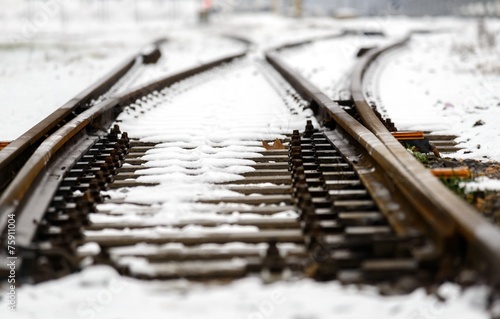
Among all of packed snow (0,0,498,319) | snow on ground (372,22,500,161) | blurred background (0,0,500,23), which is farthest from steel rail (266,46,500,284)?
blurred background (0,0,500,23)

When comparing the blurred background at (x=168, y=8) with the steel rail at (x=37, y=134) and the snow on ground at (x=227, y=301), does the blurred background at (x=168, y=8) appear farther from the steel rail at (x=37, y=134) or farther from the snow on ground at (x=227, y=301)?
Answer: the snow on ground at (x=227, y=301)

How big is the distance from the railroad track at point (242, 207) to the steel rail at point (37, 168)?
0.01 m

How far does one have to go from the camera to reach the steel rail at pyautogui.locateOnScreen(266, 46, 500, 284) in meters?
2.83

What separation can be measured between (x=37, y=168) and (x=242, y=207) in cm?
163

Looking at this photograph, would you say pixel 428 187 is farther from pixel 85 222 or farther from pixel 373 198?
pixel 85 222

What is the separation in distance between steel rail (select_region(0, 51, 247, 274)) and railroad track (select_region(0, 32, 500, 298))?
0.04 feet

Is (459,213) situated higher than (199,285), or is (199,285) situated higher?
(459,213)

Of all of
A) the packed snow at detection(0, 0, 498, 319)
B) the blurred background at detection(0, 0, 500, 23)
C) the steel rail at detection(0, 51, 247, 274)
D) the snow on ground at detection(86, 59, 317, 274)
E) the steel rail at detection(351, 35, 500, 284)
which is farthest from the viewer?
the blurred background at detection(0, 0, 500, 23)

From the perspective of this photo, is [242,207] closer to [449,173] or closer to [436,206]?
[436,206]

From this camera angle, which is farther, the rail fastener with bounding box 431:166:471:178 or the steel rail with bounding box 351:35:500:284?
the rail fastener with bounding box 431:166:471:178

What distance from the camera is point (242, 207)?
4285mm

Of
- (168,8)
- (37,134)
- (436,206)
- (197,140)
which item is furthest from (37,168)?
(168,8)

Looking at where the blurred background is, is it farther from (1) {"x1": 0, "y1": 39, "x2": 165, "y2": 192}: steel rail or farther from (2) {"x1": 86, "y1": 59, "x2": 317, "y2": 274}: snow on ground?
(1) {"x1": 0, "y1": 39, "x2": 165, "y2": 192}: steel rail

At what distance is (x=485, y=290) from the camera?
2791 millimetres
